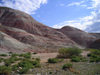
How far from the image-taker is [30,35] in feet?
187

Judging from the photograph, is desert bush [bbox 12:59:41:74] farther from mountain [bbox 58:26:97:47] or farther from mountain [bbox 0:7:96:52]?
mountain [bbox 58:26:97:47]

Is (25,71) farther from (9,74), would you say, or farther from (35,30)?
(35,30)

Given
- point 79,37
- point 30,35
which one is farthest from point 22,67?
point 79,37

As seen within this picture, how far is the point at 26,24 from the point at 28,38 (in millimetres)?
15137

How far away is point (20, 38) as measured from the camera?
2116 inches

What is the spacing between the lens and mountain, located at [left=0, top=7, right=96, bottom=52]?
46906mm

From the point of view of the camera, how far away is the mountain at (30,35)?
154ft

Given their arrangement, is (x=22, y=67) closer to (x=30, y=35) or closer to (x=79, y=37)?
(x=30, y=35)

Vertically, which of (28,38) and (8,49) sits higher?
(28,38)

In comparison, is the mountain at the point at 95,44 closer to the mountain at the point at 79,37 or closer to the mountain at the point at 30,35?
the mountain at the point at 79,37

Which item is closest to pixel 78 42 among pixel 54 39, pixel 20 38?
pixel 54 39

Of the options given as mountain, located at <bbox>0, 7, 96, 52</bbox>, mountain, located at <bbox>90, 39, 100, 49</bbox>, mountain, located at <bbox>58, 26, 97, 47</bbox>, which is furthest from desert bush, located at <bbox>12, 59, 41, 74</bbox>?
mountain, located at <bbox>58, 26, 97, 47</bbox>

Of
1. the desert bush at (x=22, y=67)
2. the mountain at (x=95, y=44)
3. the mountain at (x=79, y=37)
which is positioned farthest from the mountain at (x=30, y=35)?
the desert bush at (x=22, y=67)

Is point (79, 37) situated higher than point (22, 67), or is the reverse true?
point (79, 37)
